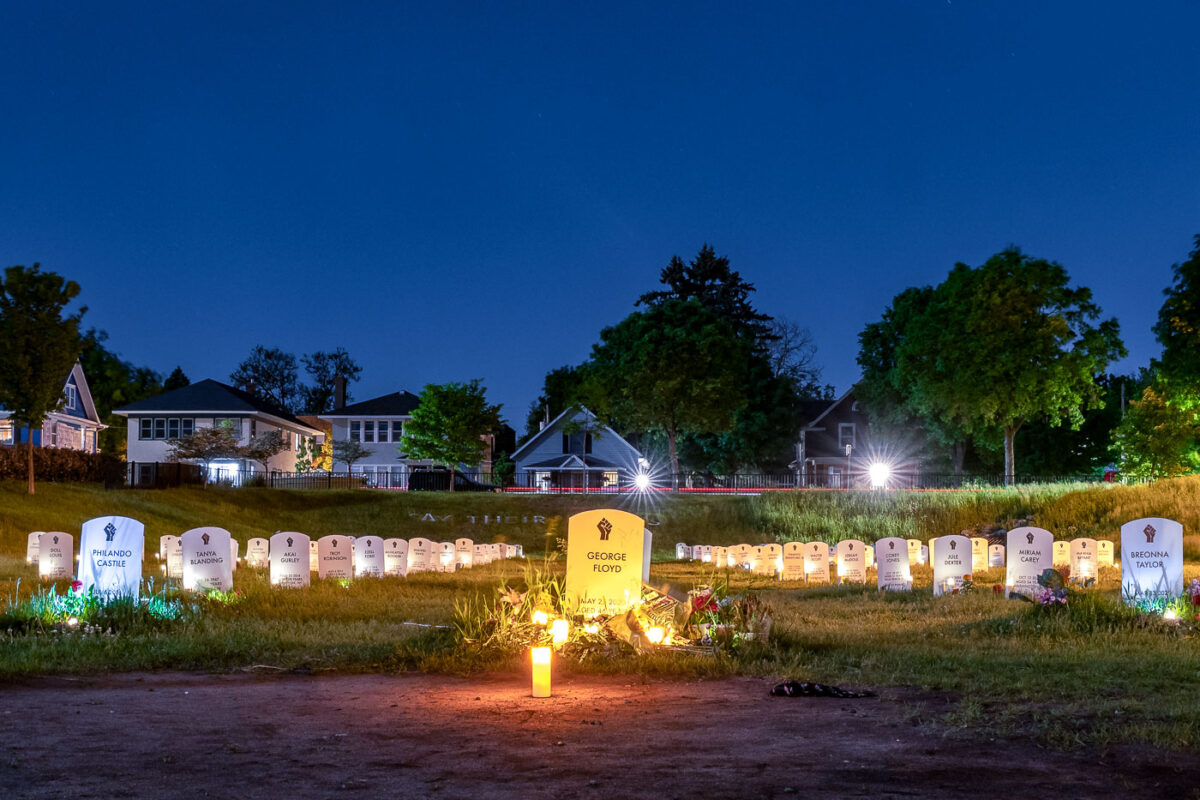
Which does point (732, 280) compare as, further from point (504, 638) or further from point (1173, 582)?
point (504, 638)

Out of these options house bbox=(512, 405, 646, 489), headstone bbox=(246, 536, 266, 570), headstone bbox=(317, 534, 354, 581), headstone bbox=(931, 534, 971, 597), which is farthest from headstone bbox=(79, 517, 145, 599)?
house bbox=(512, 405, 646, 489)

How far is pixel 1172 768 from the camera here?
6883mm

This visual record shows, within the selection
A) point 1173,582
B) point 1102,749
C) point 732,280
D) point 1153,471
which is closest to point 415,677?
point 1102,749

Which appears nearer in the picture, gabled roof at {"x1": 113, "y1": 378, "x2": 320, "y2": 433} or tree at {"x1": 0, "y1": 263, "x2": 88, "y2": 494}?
tree at {"x1": 0, "y1": 263, "x2": 88, "y2": 494}

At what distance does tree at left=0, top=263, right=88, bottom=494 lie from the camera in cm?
3681

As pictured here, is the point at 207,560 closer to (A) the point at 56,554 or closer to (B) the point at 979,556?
(A) the point at 56,554

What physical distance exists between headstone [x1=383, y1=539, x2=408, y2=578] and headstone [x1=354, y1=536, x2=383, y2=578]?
514mm

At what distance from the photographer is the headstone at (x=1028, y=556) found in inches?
744

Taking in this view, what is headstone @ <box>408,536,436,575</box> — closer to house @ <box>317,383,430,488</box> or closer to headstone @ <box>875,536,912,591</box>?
headstone @ <box>875,536,912,591</box>

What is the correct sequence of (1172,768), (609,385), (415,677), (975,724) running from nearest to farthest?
(1172,768) → (975,724) → (415,677) → (609,385)

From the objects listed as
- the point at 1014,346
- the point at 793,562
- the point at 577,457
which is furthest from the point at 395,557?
the point at 577,457

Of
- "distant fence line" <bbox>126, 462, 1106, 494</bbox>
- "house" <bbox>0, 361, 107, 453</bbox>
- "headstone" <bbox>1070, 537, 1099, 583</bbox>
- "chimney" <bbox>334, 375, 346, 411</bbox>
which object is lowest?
"headstone" <bbox>1070, 537, 1099, 583</bbox>

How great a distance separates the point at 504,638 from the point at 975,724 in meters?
5.28

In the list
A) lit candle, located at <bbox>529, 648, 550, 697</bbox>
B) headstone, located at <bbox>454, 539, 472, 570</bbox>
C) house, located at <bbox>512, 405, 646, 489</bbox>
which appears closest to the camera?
lit candle, located at <bbox>529, 648, 550, 697</bbox>
